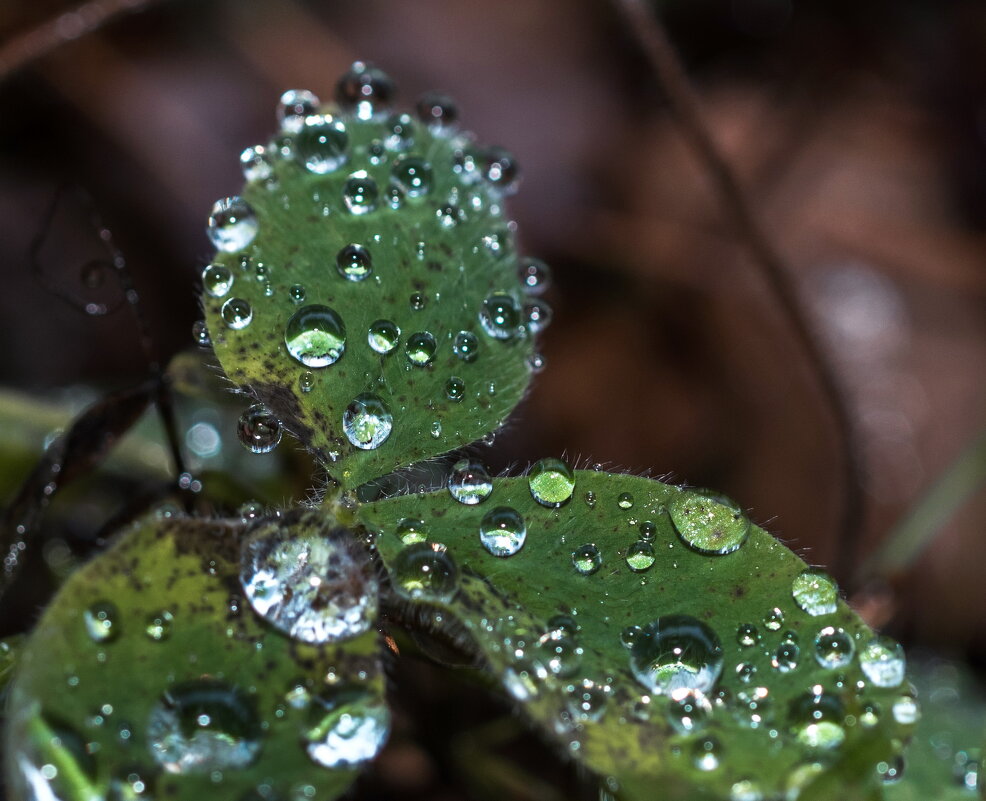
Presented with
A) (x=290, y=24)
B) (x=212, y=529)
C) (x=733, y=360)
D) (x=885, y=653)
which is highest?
(x=290, y=24)

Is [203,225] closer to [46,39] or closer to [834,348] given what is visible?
[46,39]

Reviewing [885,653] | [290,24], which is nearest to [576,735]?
[885,653]

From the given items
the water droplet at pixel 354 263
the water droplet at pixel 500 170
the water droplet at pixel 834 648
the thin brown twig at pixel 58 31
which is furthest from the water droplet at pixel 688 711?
the thin brown twig at pixel 58 31

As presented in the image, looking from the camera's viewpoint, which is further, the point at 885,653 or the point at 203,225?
the point at 203,225

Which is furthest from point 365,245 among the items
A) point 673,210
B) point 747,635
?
point 673,210

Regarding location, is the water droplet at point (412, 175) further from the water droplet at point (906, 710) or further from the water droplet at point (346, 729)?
the water droplet at point (906, 710)

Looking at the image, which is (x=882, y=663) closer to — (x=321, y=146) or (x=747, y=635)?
(x=747, y=635)
